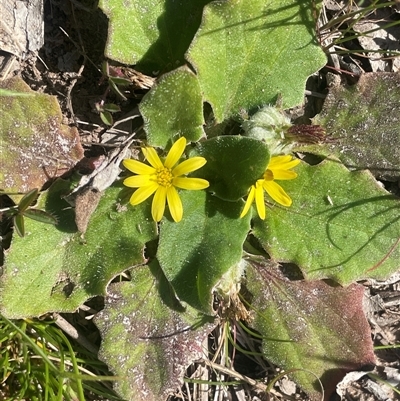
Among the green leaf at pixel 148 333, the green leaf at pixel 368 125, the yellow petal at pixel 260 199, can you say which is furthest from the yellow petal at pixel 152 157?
the green leaf at pixel 368 125

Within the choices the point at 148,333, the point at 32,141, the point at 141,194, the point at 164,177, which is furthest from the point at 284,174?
the point at 32,141

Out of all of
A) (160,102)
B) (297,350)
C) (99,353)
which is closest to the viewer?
Answer: (160,102)

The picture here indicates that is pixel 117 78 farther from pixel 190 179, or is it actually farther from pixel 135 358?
pixel 135 358

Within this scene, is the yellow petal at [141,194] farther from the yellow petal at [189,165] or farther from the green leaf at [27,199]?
the green leaf at [27,199]

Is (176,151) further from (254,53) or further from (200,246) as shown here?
(254,53)

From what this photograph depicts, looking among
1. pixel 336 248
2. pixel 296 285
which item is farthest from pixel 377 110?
pixel 296 285

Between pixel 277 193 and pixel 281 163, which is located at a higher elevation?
pixel 281 163
